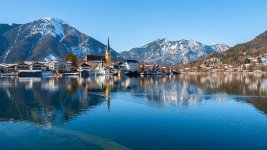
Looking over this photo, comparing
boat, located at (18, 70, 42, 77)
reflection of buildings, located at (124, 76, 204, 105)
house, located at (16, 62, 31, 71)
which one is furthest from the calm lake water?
house, located at (16, 62, 31, 71)

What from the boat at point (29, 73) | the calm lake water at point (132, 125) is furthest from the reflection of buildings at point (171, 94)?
the boat at point (29, 73)

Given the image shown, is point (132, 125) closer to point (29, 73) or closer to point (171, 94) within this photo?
point (171, 94)

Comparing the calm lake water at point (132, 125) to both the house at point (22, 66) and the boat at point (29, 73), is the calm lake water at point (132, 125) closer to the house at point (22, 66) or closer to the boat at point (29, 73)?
the boat at point (29, 73)

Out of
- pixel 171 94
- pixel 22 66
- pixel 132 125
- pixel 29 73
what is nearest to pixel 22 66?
pixel 22 66

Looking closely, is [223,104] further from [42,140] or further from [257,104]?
[42,140]

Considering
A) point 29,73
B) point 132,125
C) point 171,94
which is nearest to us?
point 132,125

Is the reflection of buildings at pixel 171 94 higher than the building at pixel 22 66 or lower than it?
lower

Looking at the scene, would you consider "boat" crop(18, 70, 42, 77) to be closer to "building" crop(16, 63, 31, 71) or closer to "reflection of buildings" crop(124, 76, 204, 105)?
"building" crop(16, 63, 31, 71)

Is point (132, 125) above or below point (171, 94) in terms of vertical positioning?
below

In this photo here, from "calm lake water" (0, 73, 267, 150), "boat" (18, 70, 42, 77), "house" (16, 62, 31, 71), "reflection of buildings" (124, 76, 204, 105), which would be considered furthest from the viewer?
"house" (16, 62, 31, 71)

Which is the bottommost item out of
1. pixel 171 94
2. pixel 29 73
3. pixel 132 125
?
pixel 132 125

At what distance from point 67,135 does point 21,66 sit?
180 metres

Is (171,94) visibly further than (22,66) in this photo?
No

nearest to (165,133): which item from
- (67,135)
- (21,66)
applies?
(67,135)
